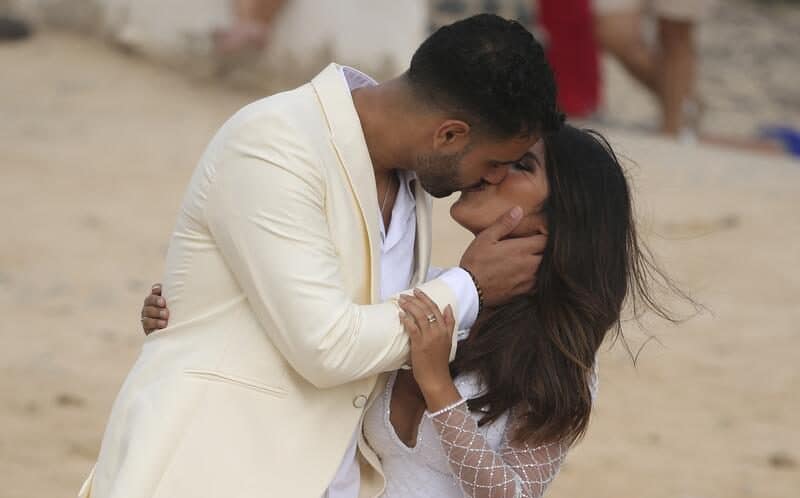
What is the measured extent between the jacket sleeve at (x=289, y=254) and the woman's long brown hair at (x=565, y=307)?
1.31 feet

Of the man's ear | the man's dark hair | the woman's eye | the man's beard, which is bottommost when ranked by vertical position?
the woman's eye

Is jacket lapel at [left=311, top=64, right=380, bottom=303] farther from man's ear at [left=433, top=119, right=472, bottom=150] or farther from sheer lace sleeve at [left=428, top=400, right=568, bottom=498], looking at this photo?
sheer lace sleeve at [left=428, top=400, right=568, bottom=498]

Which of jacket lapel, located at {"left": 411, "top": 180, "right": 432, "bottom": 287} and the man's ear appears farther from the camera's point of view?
jacket lapel, located at {"left": 411, "top": 180, "right": 432, "bottom": 287}

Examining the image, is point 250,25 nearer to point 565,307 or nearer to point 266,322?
point 565,307

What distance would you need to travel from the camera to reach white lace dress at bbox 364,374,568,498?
297 centimetres

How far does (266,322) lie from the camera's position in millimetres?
2812

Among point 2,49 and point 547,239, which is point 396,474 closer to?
point 547,239

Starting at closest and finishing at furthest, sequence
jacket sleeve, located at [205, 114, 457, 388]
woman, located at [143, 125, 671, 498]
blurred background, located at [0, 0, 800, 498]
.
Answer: jacket sleeve, located at [205, 114, 457, 388], woman, located at [143, 125, 671, 498], blurred background, located at [0, 0, 800, 498]

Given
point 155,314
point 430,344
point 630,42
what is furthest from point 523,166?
point 630,42

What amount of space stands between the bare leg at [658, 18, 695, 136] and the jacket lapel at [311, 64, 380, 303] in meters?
6.64

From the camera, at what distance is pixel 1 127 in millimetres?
8117

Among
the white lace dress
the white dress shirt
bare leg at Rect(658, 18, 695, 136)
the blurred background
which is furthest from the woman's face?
bare leg at Rect(658, 18, 695, 136)

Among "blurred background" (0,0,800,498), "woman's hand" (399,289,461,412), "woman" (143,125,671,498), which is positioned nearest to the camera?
"woman's hand" (399,289,461,412)

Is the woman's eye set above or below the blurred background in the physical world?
above
